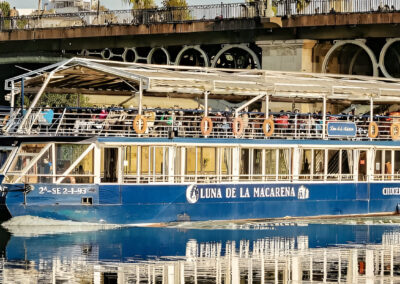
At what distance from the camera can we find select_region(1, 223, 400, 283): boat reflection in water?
31.2 m

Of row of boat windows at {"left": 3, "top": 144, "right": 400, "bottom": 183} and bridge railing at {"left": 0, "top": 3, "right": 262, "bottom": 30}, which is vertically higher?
bridge railing at {"left": 0, "top": 3, "right": 262, "bottom": 30}

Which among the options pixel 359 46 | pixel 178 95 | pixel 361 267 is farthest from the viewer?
pixel 359 46

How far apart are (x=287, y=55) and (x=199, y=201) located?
3019 centimetres

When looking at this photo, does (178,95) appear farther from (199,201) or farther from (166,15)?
(166,15)

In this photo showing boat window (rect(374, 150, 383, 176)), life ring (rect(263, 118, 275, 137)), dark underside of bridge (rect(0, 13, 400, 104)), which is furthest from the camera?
dark underside of bridge (rect(0, 13, 400, 104))

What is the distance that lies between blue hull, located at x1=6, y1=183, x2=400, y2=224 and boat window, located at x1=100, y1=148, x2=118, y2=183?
3.11 feet

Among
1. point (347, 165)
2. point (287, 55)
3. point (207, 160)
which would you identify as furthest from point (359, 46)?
point (207, 160)

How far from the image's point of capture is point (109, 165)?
1597 inches

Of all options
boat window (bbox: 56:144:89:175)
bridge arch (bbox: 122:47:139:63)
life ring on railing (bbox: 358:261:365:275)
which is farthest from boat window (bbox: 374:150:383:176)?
bridge arch (bbox: 122:47:139:63)

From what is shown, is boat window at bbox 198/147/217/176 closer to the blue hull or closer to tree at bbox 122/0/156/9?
the blue hull

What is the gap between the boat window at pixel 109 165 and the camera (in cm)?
4041

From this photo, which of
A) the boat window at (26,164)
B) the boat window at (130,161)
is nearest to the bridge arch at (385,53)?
the boat window at (130,161)

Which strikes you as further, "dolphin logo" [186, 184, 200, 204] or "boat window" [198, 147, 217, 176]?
"boat window" [198, 147, 217, 176]

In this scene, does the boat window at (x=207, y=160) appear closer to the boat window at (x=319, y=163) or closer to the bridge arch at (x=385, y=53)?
the boat window at (x=319, y=163)
